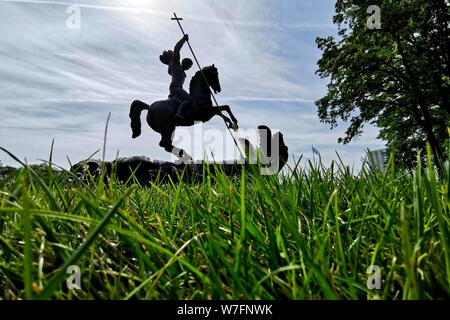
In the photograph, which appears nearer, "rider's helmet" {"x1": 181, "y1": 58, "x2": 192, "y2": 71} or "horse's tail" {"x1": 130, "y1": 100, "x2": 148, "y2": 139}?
"horse's tail" {"x1": 130, "y1": 100, "x2": 148, "y2": 139}

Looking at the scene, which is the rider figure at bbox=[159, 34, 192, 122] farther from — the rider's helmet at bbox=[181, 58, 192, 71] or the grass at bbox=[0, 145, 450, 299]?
the grass at bbox=[0, 145, 450, 299]

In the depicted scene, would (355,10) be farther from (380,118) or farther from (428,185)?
(428,185)

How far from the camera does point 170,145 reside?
33.7ft

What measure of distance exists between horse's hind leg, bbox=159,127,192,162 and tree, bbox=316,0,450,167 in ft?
40.3

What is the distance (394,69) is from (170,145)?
50.8 ft

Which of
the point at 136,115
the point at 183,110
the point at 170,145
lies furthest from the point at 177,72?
the point at 170,145

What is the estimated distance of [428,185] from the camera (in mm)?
598

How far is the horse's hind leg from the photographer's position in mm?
10227

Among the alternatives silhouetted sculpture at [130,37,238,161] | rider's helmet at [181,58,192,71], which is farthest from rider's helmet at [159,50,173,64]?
silhouetted sculpture at [130,37,238,161]

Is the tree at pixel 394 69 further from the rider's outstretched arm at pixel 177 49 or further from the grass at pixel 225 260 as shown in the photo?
the grass at pixel 225 260
